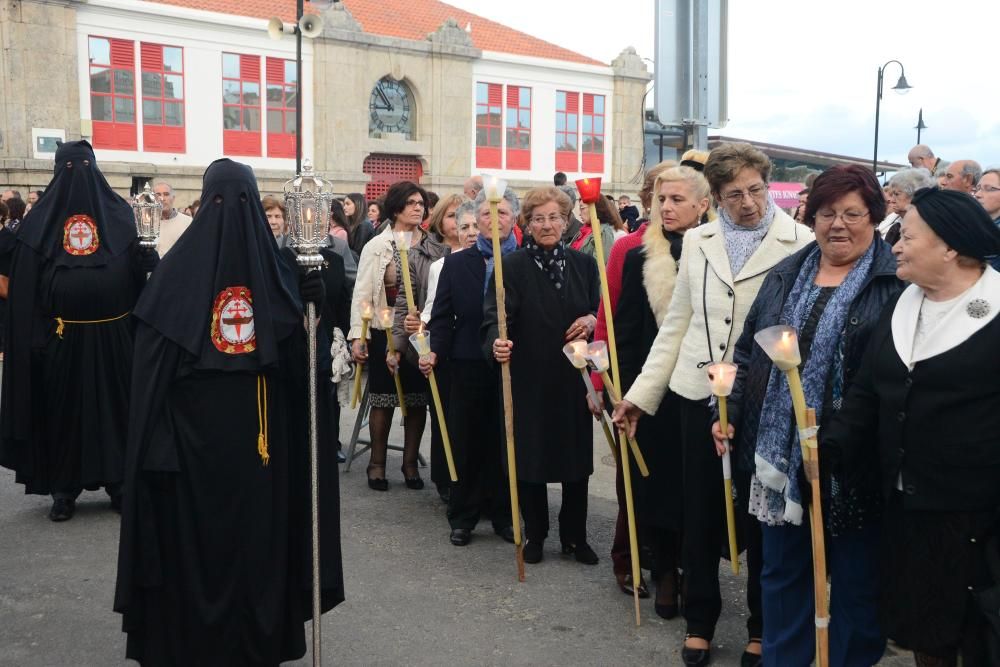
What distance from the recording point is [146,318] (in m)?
3.81

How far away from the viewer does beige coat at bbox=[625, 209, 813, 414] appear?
417 centimetres

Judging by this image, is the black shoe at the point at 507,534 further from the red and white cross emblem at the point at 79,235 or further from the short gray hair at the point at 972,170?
the short gray hair at the point at 972,170

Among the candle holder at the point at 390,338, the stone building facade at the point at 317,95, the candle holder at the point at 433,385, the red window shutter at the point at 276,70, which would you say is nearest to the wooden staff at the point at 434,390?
the candle holder at the point at 433,385

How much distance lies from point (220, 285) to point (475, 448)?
2.71 m

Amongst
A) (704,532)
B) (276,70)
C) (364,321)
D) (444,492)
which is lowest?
(444,492)

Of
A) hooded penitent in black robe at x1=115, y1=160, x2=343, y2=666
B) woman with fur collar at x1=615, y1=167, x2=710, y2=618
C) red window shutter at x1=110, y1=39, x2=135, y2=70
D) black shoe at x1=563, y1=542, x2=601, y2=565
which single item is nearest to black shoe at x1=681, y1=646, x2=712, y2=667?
woman with fur collar at x1=615, y1=167, x2=710, y2=618

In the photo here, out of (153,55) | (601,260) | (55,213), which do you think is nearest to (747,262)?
(601,260)

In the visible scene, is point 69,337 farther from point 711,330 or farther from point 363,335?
point 711,330

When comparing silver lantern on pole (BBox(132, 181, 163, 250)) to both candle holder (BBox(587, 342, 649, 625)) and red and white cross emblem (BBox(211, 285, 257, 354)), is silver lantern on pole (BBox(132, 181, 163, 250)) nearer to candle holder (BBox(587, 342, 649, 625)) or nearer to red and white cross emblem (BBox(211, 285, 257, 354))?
red and white cross emblem (BBox(211, 285, 257, 354))

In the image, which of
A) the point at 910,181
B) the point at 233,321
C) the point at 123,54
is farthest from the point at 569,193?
the point at 123,54

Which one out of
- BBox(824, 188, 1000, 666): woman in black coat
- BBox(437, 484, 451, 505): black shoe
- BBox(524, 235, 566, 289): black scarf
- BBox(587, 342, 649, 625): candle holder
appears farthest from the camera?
BBox(437, 484, 451, 505): black shoe

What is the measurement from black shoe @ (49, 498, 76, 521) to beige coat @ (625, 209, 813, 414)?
4.26 m

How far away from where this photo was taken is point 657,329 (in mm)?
4898

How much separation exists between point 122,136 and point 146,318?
2479 centimetres
